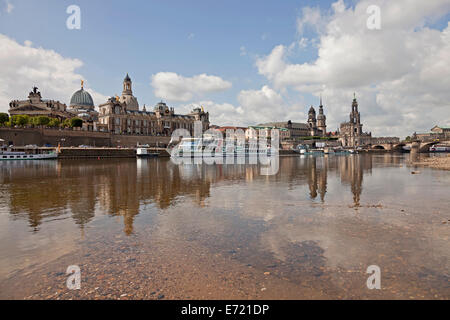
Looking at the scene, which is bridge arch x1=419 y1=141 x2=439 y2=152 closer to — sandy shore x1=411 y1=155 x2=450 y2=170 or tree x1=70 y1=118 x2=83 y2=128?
sandy shore x1=411 y1=155 x2=450 y2=170

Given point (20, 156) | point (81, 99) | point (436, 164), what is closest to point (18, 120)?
point (20, 156)

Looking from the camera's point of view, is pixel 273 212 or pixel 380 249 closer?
pixel 380 249

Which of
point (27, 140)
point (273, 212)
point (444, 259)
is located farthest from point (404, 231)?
point (27, 140)

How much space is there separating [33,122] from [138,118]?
39.8 m

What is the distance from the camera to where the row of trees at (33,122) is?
7688cm

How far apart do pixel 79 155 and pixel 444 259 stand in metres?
64.2

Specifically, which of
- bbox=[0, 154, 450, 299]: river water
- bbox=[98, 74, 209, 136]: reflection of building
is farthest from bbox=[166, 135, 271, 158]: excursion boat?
bbox=[0, 154, 450, 299]: river water

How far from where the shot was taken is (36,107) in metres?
91.4

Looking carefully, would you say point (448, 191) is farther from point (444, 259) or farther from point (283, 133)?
point (283, 133)

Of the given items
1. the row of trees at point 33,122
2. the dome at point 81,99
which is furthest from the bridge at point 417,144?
the dome at point 81,99

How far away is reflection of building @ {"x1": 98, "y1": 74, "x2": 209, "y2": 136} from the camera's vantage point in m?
104

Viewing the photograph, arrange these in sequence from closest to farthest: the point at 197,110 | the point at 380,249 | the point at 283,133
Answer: the point at 380,249 < the point at 197,110 < the point at 283,133
